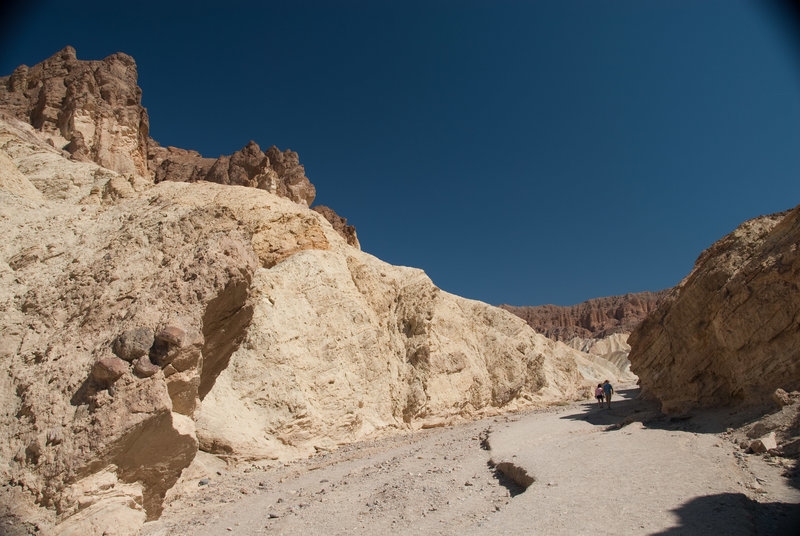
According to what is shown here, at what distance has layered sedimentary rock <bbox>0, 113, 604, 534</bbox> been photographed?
5.85 metres

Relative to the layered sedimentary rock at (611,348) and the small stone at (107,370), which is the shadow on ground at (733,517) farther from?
the layered sedimentary rock at (611,348)

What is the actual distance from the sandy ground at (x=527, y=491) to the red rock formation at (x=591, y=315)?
12272 cm

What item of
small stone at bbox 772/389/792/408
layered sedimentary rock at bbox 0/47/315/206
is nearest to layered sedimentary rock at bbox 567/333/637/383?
small stone at bbox 772/389/792/408

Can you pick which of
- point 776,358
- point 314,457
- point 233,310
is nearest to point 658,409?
point 776,358

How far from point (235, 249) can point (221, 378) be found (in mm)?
7340

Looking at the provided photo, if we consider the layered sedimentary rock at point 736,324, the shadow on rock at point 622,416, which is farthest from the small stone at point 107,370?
the layered sedimentary rock at point 736,324

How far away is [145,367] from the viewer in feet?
20.6

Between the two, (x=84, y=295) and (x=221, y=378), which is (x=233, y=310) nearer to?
(x=84, y=295)

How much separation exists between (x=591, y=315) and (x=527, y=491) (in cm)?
14600

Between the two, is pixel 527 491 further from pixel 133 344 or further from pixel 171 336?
pixel 133 344

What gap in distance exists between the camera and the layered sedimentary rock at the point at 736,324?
32.3 ft

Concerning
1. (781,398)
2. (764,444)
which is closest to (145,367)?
(764,444)

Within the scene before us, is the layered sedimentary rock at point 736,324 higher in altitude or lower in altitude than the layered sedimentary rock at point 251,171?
lower

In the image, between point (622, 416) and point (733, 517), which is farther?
point (622, 416)
